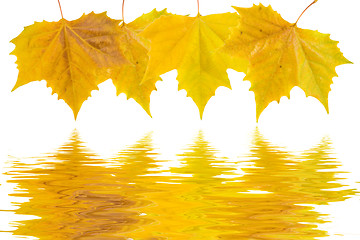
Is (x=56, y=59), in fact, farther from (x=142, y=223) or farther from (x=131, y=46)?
(x=142, y=223)

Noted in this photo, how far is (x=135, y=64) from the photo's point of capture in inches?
27.5

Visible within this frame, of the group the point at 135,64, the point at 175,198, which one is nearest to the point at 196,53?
the point at 135,64

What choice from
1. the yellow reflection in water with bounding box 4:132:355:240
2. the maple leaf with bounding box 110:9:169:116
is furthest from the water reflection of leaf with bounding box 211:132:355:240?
the maple leaf with bounding box 110:9:169:116

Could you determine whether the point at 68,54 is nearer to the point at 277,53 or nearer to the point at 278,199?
the point at 277,53

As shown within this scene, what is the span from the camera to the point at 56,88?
2.32ft

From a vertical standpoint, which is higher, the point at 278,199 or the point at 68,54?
the point at 68,54

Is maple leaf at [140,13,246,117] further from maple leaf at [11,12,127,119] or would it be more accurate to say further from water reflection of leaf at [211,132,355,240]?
water reflection of leaf at [211,132,355,240]

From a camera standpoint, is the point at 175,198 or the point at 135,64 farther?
the point at 175,198

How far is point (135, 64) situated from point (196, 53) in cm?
8

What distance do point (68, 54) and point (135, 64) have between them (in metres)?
0.09

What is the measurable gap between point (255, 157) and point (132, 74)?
153cm

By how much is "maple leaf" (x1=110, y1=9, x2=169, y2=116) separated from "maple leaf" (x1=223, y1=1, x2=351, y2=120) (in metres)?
0.11

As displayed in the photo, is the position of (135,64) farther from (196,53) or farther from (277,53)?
(277,53)

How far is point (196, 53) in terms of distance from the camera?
677 mm
